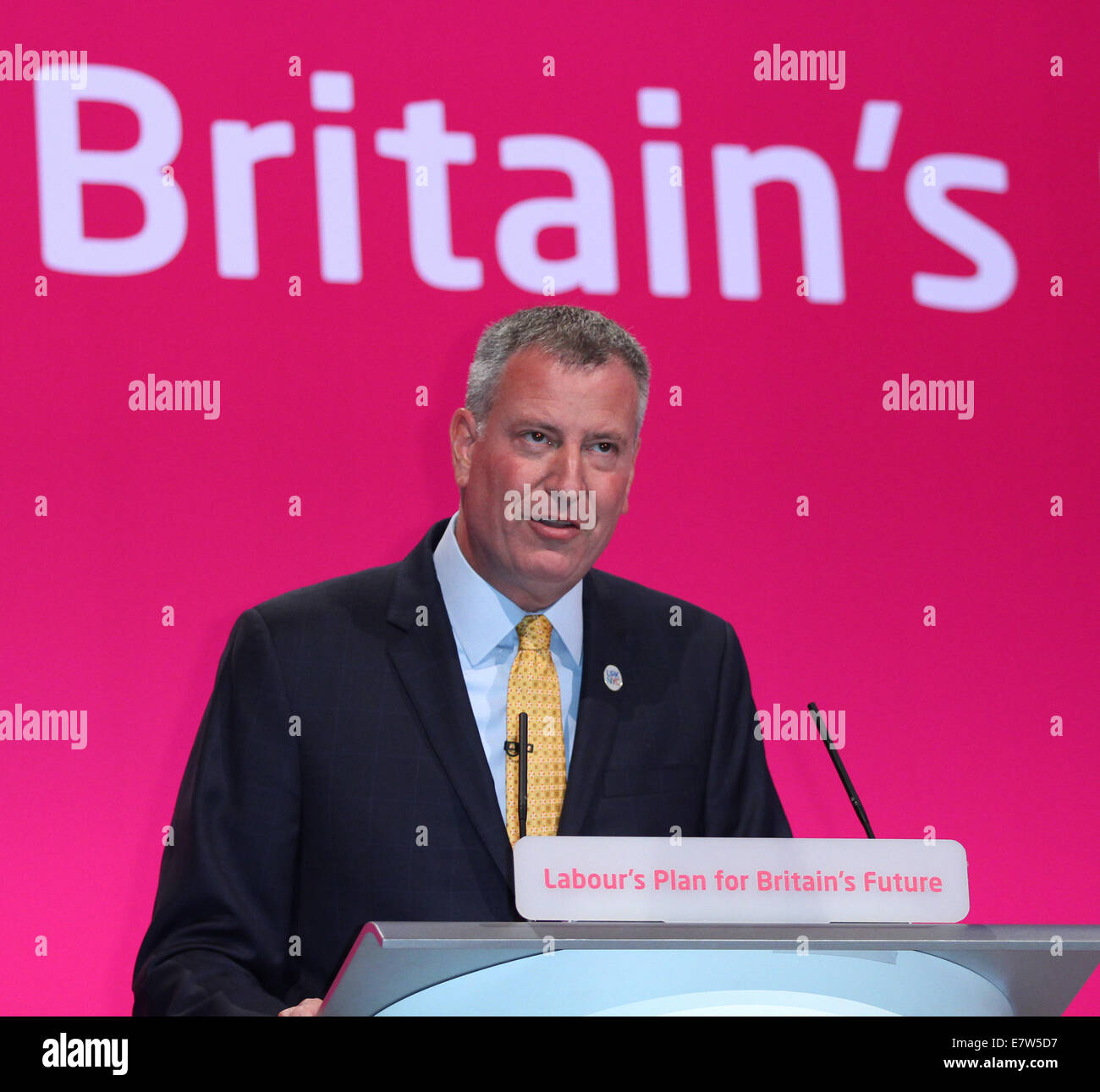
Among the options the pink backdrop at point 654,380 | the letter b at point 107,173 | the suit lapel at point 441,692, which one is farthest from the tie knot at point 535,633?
the letter b at point 107,173

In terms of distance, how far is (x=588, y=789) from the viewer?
2273 millimetres

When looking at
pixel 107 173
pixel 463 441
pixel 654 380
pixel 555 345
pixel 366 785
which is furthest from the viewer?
pixel 654 380

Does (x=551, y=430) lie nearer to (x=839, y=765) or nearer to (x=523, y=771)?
(x=523, y=771)

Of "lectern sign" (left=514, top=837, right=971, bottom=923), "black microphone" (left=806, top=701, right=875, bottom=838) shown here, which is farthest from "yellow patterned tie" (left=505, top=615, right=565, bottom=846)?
"lectern sign" (left=514, top=837, right=971, bottom=923)

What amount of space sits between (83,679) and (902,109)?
232 cm

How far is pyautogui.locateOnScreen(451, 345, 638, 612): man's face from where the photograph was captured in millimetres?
2324

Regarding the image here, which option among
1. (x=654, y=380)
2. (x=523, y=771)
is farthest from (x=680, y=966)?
(x=654, y=380)

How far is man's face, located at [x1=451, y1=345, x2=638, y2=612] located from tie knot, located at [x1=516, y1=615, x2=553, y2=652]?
0.03 meters

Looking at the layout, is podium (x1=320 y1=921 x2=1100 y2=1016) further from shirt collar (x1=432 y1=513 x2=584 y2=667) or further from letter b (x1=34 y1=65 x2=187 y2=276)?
letter b (x1=34 y1=65 x2=187 y2=276)

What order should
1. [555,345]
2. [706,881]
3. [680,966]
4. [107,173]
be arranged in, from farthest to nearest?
[107,173], [555,345], [706,881], [680,966]

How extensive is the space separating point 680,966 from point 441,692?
1085 millimetres

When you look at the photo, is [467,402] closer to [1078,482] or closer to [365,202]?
[365,202]

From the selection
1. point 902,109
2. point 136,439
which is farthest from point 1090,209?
point 136,439

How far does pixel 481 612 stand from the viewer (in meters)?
2.39
